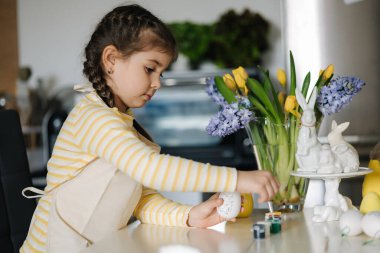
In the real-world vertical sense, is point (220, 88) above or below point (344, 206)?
above

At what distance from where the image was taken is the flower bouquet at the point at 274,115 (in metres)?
1.36

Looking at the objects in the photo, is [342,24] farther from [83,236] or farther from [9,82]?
[9,82]

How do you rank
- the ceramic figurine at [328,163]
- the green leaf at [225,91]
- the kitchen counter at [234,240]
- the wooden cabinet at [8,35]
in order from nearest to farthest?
the kitchen counter at [234,240] < the ceramic figurine at [328,163] < the green leaf at [225,91] < the wooden cabinet at [8,35]

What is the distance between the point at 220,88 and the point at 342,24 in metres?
1.37

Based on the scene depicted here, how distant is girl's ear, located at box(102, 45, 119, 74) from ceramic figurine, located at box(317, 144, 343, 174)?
1.57ft

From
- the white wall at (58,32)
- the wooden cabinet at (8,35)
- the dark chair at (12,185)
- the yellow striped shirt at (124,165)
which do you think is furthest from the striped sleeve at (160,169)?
the wooden cabinet at (8,35)

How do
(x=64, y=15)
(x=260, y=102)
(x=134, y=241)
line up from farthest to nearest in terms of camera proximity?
(x=64, y=15), (x=260, y=102), (x=134, y=241)

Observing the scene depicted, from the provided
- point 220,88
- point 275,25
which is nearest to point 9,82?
point 275,25

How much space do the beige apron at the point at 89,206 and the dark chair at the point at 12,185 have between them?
0.29 meters

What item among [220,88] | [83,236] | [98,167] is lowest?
[83,236]

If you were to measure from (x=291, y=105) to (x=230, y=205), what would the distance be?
28 centimetres

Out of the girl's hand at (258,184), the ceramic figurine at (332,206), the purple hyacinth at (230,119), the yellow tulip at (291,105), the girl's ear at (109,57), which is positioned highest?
the girl's ear at (109,57)

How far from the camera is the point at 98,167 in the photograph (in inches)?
48.3

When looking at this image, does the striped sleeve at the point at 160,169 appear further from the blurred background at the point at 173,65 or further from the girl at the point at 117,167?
the blurred background at the point at 173,65
